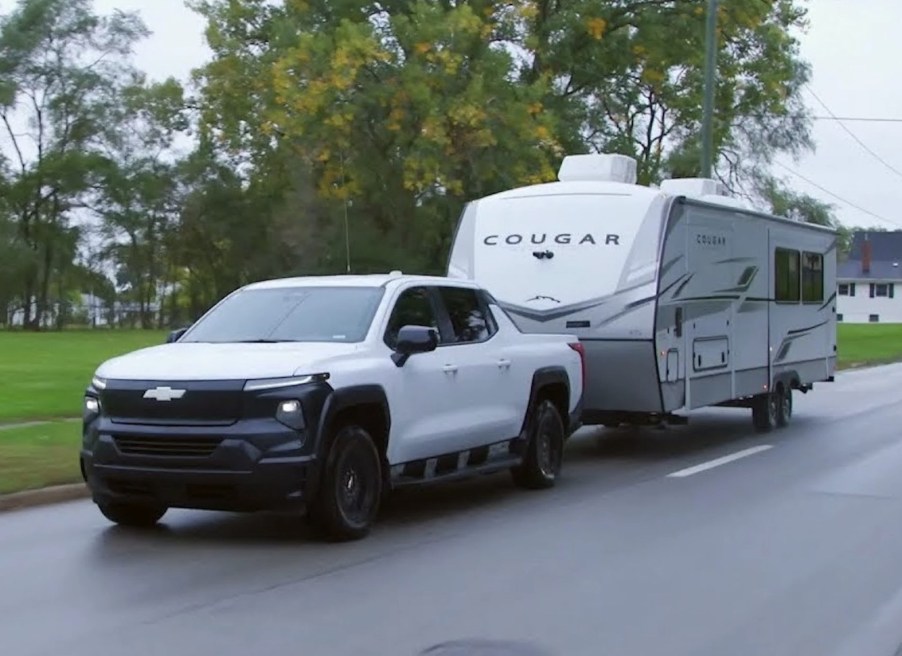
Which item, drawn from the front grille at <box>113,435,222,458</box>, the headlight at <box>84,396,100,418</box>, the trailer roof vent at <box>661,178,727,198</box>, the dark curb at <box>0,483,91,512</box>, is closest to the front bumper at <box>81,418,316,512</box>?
the front grille at <box>113,435,222,458</box>

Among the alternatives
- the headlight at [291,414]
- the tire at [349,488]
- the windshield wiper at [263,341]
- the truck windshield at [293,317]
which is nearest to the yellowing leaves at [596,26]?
the truck windshield at [293,317]

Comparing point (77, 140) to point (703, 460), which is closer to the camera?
point (703, 460)

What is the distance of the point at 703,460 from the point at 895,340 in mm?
42147

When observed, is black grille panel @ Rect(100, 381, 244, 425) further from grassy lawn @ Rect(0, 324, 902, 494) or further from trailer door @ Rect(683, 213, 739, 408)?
trailer door @ Rect(683, 213, 739, 408)

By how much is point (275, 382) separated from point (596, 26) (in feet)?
88.6

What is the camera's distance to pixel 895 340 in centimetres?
5341

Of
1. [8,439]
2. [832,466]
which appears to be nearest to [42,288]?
[8,439]

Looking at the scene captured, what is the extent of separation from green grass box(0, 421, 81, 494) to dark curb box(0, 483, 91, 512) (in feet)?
0.34

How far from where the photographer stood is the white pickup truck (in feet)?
27.8

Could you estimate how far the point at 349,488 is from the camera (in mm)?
9039

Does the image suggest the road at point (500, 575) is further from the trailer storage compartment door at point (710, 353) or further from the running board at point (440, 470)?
the trailer storage compartment door at point (710, 353)

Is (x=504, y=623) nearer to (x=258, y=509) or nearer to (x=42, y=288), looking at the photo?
(x=258, y=509)

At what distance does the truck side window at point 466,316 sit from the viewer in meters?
10.8

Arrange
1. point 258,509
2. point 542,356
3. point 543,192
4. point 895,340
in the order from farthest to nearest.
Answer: point 895,340, point 543,192, point 542,356, point 258,509
